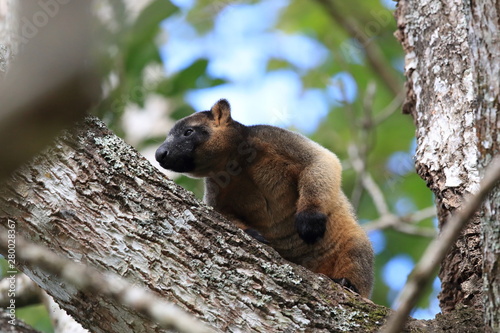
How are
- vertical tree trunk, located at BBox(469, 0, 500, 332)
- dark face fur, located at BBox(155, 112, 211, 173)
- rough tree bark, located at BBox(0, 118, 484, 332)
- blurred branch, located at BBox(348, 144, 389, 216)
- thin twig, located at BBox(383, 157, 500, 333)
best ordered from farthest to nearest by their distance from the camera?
blurred branch, located at BBox(348, 144, 389, 216) → dark face fur, located at BBox(155, 112, 211, 173) → rough tree bark, located at BBox(0, 118, 484, 332) → vertical tree trunk, located at BBox(469, 0, 500, 332) → thin twig, located at BBox(383, 157, 500, 333)

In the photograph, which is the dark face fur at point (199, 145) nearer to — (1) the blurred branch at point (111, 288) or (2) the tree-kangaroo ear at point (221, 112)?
(2) the tree-kangaroo ear at point (221, 112)

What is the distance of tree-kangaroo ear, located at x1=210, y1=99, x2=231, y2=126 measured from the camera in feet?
28.8

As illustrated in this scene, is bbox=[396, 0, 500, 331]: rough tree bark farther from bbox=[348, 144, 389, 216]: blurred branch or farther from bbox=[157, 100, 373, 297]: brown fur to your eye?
bbox=[348, 144, 389, 216]: blurred branch

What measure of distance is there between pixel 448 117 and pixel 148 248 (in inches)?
144

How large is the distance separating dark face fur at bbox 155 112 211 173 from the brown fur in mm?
55

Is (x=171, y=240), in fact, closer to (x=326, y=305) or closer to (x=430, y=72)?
(x=326, y=305)

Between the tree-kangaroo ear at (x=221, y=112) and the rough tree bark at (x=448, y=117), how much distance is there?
103 inches

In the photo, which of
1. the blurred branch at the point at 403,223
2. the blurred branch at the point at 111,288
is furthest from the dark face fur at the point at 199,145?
the blurred branch at the point at 111,288

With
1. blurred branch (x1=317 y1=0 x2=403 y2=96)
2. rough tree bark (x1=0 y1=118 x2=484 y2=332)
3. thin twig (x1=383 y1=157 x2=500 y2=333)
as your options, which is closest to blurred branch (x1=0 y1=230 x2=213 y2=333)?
thin twig (x1=383 y1=157 x2=500 y2=333)

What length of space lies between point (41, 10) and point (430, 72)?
566 centimetres

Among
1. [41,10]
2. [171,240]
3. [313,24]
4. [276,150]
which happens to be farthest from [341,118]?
[41,10]

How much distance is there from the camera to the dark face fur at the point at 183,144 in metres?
8.10

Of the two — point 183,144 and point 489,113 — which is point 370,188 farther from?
point 489,113

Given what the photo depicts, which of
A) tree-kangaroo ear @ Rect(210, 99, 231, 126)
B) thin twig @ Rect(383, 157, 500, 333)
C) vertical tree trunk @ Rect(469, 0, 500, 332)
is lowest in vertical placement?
thin twig @ Rect(383, 157, 500, 333)
